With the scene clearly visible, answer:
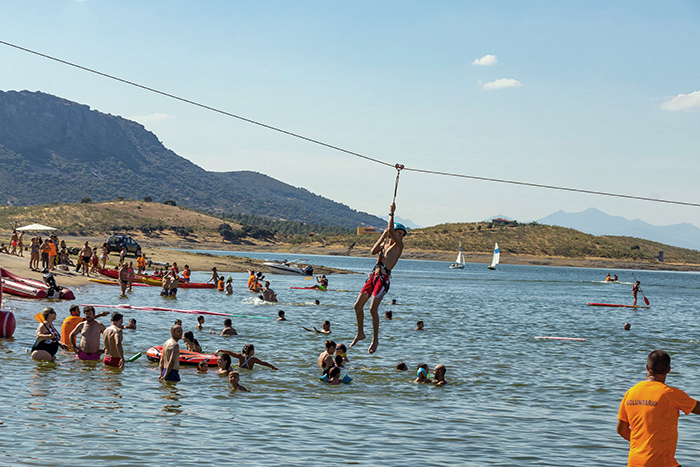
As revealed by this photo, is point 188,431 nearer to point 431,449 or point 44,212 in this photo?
point 431,449

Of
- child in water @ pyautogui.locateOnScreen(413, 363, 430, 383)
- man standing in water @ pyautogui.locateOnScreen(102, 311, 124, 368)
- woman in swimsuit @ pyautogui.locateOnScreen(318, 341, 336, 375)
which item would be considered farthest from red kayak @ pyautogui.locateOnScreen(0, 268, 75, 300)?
child in water @ pyautogui.locateOnScreen(413, 363, 430, 383)

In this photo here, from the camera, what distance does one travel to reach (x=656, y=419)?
7.80m

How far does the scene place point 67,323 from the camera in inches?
813

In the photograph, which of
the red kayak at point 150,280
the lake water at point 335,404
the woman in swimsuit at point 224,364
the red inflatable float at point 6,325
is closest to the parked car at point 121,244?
the red kayak at point 150,280

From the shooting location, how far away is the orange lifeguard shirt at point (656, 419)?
25.5 ft

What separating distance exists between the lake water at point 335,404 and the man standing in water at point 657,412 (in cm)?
485

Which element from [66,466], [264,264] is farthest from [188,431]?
[264,264]

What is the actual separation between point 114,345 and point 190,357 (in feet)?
7.78

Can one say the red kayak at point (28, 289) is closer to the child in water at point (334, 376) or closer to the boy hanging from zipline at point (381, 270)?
the child in water at point (334, 376)

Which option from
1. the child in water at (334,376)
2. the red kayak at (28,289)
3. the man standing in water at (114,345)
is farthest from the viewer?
the red kayak at (28,289)

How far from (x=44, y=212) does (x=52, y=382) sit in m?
131

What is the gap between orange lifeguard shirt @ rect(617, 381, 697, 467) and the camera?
25.5 ft

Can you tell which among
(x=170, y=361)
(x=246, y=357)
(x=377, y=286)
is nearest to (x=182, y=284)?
(x=246, y=357)

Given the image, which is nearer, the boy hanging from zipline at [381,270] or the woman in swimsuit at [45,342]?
the boy hanging from zipline at [381,270]
